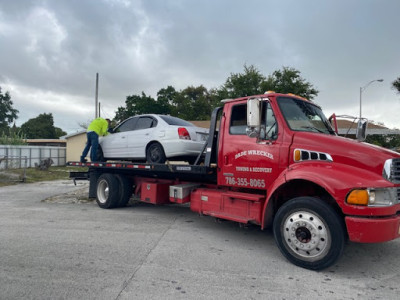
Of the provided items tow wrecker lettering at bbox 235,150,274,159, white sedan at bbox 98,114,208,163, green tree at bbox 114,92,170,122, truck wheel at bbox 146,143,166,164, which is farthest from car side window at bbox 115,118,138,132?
green tree at bbox 114,92,170,122

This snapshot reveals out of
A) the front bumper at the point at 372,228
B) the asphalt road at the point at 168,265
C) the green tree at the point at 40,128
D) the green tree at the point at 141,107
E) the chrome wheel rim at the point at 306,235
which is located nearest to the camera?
the asphalt road at the point at 168,265

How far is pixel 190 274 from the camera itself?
3861 mm

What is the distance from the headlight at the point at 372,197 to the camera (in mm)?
3725

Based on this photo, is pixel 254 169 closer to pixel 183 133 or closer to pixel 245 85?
pixel 183 133

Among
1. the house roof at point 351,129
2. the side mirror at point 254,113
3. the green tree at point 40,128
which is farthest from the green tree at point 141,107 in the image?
the side mirror at point 254,113

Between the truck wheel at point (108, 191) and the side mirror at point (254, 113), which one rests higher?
the side mirror at point (254, 113)

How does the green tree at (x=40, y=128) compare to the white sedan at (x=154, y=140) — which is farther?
the green tree at (x=40, y=128)

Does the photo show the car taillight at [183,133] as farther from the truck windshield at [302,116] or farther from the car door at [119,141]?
the truck windshield at [302,116]

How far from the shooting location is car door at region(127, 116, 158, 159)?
7.34 metres

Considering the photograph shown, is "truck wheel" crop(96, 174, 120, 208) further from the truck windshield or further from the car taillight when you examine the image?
the truck windshield

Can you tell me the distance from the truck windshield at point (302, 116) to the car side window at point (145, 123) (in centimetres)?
341

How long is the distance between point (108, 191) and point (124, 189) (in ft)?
1.32

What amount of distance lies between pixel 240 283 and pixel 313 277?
96 centimetres

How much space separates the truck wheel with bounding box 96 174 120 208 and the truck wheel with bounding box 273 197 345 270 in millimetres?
4821
